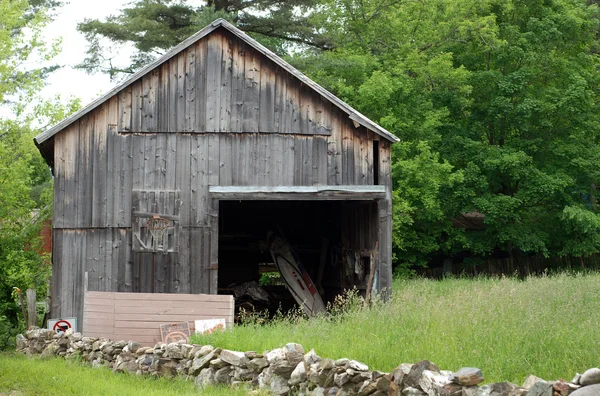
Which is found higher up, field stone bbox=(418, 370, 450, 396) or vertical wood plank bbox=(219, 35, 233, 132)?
vertical wood plank bbox=(219, 35, 233, 132)

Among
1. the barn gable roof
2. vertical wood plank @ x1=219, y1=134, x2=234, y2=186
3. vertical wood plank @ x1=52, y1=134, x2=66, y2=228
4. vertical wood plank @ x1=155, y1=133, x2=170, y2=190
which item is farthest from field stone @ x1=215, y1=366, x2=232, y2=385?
the barn gable roof

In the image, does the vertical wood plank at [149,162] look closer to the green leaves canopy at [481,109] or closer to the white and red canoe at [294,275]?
the white and red canoe at [294,275]

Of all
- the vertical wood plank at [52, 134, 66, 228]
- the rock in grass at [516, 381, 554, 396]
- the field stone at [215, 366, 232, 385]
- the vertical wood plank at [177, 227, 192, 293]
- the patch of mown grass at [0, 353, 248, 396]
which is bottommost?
the patch of mown grass at [0, 353, 248, 396]

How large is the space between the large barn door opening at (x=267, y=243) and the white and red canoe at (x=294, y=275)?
55cm

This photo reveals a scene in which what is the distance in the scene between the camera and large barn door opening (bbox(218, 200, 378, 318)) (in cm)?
2256

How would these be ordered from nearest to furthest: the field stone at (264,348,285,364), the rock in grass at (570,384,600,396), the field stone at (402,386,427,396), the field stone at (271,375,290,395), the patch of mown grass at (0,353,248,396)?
1. the rock in grass at (570,384,600,396)
2. the field stone at (402,386,427,396)
3. the field stone at (271,375,290,395)
4. the field stone at (264,348,285,364)
5. the patch of mown grass at (0,353,248,396)

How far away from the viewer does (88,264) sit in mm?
16656

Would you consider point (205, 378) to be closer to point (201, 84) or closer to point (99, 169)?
point (99, 169)

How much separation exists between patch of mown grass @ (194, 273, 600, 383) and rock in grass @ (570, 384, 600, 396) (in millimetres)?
1302

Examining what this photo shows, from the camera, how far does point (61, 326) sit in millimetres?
16516

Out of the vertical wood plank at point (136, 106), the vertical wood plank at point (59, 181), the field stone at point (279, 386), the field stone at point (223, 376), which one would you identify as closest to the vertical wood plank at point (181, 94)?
the vertical wood plank at point (136, 106)

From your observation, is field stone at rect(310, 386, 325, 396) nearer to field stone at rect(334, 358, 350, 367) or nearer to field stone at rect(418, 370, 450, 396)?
field stone at rect(334, 358, 350, 367)

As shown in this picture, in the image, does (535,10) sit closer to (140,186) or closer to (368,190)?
(368,190)

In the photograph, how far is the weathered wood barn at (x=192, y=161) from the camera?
16.7 metres
